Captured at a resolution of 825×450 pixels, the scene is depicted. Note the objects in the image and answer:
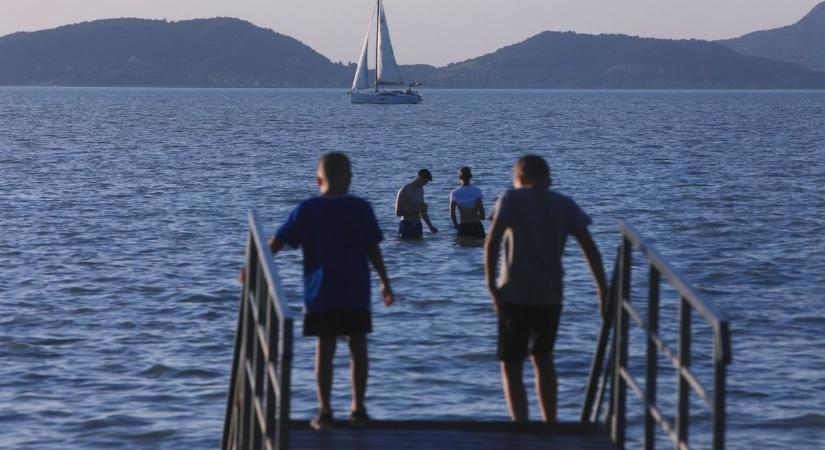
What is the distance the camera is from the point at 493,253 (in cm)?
748

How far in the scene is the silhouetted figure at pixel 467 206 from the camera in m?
20.8

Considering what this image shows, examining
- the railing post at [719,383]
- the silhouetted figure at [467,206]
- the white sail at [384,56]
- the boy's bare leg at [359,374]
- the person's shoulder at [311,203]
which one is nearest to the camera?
the railing post at [719,383]

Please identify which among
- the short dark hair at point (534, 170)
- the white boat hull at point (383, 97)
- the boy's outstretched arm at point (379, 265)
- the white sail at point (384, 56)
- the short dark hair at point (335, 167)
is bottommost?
the white boat hull at point (383, 97)

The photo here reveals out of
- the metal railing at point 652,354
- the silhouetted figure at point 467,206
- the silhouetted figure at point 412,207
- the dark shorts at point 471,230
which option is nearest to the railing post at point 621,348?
the metal railing at point 652,354

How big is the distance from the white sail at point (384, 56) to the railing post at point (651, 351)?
120 m

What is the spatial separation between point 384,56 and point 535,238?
121 metres

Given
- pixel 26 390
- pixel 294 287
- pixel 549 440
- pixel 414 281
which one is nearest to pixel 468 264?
pixel 414 281

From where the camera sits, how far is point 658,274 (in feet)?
21.5

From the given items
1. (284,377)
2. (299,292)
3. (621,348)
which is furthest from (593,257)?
(299,292)

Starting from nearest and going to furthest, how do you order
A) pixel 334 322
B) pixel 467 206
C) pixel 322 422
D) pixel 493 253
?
pixel 334 322
pixel 493 253
pixel 322 422
pixel 467 206

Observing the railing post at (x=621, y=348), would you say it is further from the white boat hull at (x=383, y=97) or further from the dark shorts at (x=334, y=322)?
the white boat hull at (x=383, y=97)

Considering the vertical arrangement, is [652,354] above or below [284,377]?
→ below

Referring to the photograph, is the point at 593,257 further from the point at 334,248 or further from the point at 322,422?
the point at 322,422

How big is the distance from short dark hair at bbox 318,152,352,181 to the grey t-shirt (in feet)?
2.56
